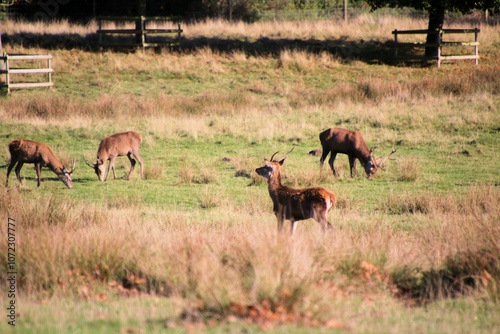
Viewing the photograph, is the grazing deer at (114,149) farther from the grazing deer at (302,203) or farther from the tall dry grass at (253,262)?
the grazing deer at (302,203)

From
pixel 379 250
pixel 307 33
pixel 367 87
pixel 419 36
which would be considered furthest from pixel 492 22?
pixel 379 250

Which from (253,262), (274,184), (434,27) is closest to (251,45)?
(434,27)

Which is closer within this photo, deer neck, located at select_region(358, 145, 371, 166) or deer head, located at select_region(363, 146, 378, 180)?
deer head, located at select_region(363, 146, 378, 180)

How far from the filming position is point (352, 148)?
15.1 metres

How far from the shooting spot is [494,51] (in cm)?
3484

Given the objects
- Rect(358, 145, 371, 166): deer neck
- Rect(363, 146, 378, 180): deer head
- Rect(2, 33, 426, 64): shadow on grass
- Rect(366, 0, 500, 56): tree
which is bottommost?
Rect(363, 146, 378, 180): deer head

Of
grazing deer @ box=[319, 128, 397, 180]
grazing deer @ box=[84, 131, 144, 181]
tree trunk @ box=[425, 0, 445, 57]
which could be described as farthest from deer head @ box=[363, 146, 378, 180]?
tree trunk @ box=[425, 0, 445, 57]

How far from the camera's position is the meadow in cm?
564

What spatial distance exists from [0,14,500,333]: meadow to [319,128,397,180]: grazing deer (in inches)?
15.5

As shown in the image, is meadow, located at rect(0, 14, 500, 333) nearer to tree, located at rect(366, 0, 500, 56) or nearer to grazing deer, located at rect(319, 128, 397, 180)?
grazing deer, located at rect(319, 128, 397, 180)

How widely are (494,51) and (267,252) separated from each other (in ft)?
111

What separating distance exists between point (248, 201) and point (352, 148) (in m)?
4.42

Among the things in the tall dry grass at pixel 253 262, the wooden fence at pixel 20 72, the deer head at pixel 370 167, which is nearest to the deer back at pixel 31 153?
the tall dry grass at pixel 253 262

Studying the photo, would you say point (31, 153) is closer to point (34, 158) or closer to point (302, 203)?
point (34, 158)
